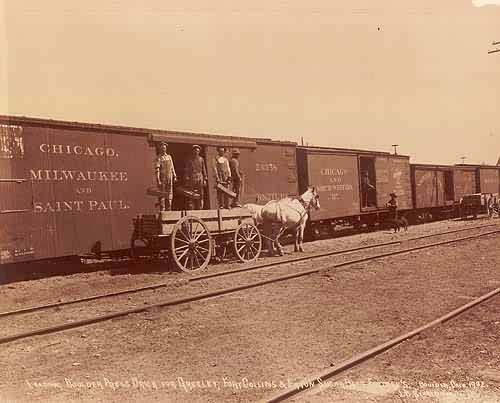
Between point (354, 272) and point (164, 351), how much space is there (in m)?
5.28

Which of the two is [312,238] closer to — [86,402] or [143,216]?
[143,216]

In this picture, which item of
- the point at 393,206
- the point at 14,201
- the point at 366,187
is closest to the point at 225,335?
the point at 14,201

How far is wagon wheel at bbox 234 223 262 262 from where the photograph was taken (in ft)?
38.8

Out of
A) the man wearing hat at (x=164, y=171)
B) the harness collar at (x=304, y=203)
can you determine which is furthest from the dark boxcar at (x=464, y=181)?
the man wearing hat at (x=164, y=171)

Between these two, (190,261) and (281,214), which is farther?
(281,214)

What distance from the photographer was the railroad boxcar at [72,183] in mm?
9211

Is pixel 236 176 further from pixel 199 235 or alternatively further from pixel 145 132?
pixel 145 132

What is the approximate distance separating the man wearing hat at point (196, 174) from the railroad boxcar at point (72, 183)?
0.50 m

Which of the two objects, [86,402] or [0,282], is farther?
[0,282]

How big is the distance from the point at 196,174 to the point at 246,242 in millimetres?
2009

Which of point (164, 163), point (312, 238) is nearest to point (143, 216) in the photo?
point (164, 163)

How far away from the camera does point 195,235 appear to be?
10.7 m

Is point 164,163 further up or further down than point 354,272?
further up

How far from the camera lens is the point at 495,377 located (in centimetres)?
409
